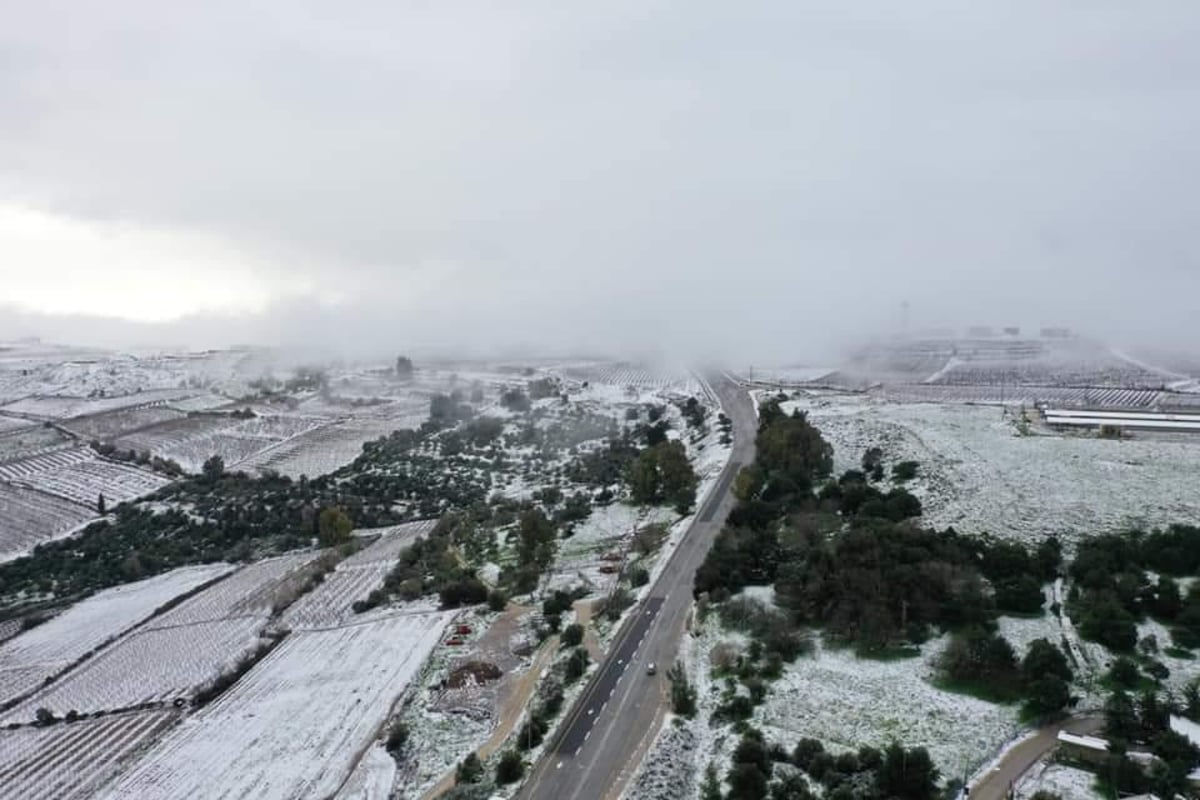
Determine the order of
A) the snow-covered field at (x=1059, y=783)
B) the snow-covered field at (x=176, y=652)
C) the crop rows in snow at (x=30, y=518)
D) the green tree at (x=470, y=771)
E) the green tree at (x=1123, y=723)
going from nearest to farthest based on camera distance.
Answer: the snow-covered field at (x=1059, y=783) → the green tree at (x=1123, y=723) → the green tree at (x=470, y=771) → the snow-covered field at (x=176, y=652) → the crop rows in snow at (x=30, y=518)

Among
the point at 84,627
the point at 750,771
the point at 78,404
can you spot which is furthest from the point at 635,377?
the point at 750,771

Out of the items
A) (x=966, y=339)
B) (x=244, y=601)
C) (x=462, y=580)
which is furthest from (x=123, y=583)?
(x=966, y=339)

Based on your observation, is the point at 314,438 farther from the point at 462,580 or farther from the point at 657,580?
the point at 657,580

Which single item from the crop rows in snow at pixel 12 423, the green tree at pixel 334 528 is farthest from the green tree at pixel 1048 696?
the crop rows in snow at pixel 12 423

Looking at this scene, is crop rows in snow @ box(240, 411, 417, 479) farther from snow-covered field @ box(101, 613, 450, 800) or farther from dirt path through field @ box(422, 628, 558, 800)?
dirt path through field @ box(422, 628, 558, 800)

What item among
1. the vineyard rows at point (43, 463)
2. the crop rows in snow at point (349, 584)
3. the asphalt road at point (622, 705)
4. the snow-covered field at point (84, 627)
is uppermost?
the asphalt road at point (622, 705)

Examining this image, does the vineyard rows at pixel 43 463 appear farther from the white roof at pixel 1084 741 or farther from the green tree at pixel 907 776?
the white roof at pixel 1084 741

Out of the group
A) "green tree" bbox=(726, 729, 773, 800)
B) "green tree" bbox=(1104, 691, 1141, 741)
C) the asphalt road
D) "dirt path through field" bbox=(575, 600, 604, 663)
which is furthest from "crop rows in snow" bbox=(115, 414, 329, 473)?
"green tree" bbox=(1104, 691, 1141, 741)
